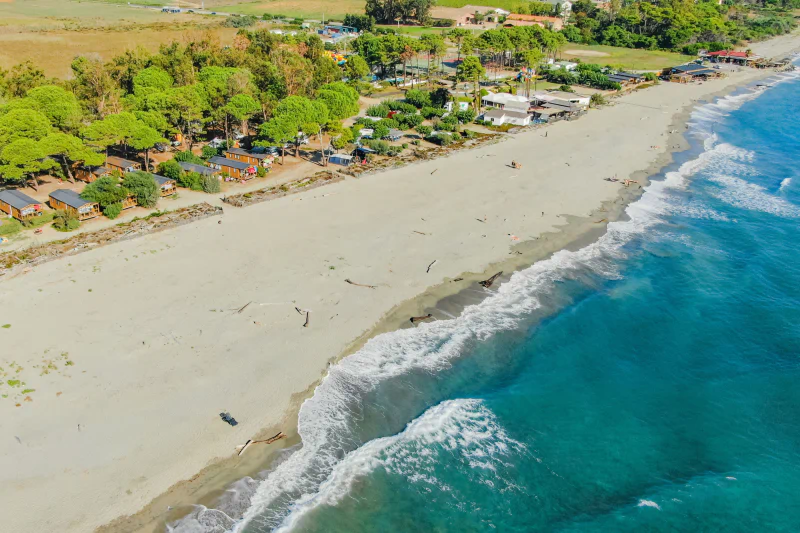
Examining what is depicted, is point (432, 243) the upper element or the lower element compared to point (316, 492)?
upper

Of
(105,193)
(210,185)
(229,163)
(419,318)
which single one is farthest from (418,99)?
(419,318)

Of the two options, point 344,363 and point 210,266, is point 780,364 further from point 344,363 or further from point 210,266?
point 210,266

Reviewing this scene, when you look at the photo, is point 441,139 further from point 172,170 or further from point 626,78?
point 626,78

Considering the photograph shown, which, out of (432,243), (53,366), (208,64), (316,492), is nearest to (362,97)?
(208,64)

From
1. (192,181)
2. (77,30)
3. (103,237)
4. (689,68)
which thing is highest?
(77,30)

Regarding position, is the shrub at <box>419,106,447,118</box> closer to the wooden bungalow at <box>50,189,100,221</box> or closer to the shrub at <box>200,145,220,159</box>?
the shrub at <box>200,145,220,159</box>

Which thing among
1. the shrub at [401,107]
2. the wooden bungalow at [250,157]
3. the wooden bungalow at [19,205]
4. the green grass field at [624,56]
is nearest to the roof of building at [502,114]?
the shrub at [401,107]
